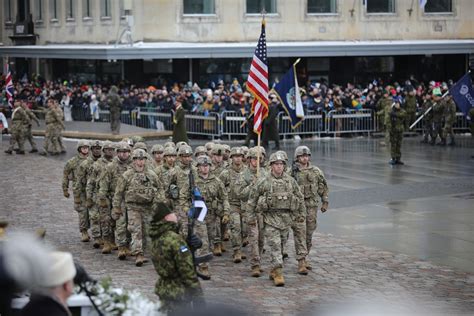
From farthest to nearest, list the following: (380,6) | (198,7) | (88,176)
Answer: (380,6), (198,7), (88,176)

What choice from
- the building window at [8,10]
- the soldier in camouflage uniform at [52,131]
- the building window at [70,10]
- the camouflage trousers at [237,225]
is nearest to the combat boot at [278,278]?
the camouflage trousers at [237,225]

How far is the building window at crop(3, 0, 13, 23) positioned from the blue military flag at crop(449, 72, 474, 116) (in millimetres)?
31872

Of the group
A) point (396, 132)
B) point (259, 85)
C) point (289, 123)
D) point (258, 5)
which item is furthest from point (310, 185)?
point (258, 5)

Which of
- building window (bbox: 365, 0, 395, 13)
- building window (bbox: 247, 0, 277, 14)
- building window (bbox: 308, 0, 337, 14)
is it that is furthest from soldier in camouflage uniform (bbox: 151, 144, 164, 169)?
building window (bbox: 365, 0, 395, 13)

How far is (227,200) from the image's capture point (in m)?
15.4

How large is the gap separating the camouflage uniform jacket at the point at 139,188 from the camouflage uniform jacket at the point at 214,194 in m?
0.58

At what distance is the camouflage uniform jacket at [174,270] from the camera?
397 inches

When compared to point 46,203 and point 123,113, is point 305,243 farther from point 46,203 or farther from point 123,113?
point 123,113

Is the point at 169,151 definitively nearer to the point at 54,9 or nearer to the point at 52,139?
the point at 52,139

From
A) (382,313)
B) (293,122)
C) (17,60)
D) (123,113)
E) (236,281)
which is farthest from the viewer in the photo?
(17,60)

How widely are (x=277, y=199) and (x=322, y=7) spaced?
102 feet

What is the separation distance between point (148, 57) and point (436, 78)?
1261 centimetres

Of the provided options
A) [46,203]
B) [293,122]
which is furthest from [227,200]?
[293,122]

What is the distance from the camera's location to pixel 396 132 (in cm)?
2736
